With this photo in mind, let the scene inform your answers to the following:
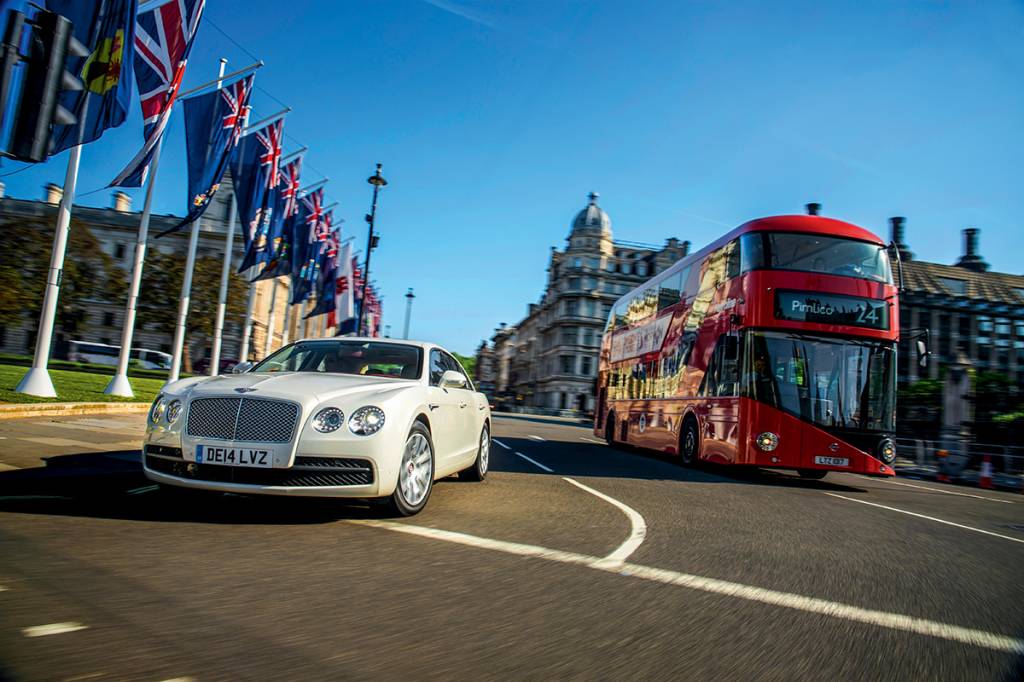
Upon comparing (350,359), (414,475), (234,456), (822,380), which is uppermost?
(822,380)

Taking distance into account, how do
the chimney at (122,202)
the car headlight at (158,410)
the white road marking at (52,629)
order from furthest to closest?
the chimney at (122,202) → the car headlight at (158,410) → the white road marking at (52,629)

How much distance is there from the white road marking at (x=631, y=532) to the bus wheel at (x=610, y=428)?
11.6 m

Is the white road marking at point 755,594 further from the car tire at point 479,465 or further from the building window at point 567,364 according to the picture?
the building window at point 567,364

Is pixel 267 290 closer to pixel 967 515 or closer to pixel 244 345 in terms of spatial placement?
pixel 244 345

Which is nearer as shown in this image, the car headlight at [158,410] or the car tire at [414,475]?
the car headlight at [158,410]

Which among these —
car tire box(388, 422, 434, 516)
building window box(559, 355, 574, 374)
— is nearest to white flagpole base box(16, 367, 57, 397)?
car tire box(388, 422, 434, 516)

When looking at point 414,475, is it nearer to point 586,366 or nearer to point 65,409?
point 65,409

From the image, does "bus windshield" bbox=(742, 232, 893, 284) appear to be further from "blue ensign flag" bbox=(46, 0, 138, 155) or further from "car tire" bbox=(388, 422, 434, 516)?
"blue ensign flag" bbox=(46, 0, 138, 155)

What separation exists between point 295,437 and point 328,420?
25 cm

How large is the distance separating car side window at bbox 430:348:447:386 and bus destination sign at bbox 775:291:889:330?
20.9 ft

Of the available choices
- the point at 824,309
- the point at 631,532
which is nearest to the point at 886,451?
the point at 824,309

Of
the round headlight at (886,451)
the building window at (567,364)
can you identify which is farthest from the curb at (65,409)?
the building window at (567,364)

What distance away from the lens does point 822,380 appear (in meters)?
11.2

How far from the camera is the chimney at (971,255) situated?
69.3 meters
